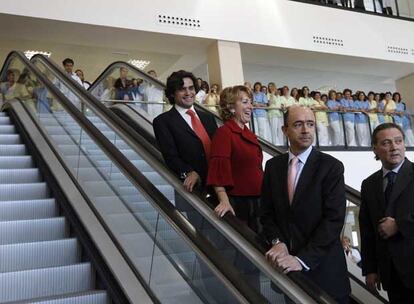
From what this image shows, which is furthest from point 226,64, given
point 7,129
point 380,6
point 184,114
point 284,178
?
point 284,178

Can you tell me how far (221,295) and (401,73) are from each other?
15340 millimetres

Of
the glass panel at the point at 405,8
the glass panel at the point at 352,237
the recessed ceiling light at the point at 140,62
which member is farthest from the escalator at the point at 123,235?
the glass panel at the point at 405,8

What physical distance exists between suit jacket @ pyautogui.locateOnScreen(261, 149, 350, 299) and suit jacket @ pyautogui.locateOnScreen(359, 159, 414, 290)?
0.42 metres

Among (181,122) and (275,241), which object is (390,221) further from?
(181,122)

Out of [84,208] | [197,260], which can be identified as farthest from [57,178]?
[197,260]

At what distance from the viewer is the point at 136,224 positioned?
3.05m

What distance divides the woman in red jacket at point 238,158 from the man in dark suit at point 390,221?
61 cm

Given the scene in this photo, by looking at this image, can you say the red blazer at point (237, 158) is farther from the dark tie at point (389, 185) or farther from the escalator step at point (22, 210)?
the escalator step at point (22, 210)

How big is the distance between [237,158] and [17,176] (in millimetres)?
2480

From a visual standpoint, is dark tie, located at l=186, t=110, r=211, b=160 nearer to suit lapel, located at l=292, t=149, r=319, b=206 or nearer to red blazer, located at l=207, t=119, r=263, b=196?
red blazer, located at l=207, t=119, r=263, b=196

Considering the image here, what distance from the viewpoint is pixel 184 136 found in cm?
301

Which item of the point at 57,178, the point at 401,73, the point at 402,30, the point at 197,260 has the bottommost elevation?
the point at 197,260

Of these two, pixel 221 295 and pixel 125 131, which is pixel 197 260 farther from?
pixel 125 131

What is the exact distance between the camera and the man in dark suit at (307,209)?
215 cm
